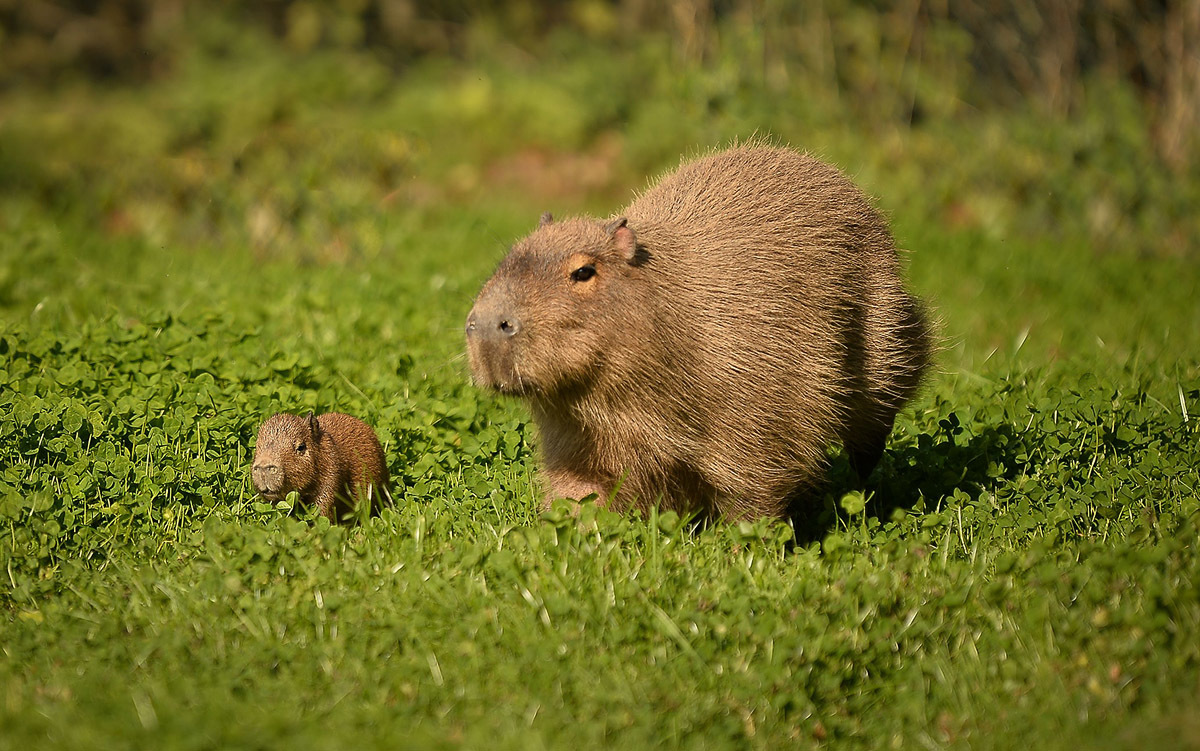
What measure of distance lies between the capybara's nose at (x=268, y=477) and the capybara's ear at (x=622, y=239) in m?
1.34

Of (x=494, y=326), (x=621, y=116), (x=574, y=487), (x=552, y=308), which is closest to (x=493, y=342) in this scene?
(x=494, y=326)

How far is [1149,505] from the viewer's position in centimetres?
412

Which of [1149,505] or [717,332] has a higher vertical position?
[717,332]

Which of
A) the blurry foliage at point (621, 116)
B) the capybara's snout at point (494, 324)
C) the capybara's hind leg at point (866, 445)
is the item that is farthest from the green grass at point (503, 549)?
the blurry foliage at point (621, 116)

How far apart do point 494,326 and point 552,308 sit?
188mm

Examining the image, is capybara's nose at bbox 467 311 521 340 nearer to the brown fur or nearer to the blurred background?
the brown fur

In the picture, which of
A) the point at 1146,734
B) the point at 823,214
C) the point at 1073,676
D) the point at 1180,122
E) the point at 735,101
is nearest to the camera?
the point at 1146,734

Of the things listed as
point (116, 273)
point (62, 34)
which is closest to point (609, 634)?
point (116, 273)

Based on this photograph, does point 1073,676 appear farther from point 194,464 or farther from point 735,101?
point 735,101

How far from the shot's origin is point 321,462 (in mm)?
4156

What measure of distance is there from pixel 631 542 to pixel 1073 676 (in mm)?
1266

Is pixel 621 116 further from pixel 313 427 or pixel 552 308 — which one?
pixel 552 308

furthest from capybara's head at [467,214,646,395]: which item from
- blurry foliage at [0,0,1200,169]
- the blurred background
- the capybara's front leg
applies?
blurry foliage at [0,0,1200,169]

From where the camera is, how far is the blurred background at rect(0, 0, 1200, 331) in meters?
8.65
